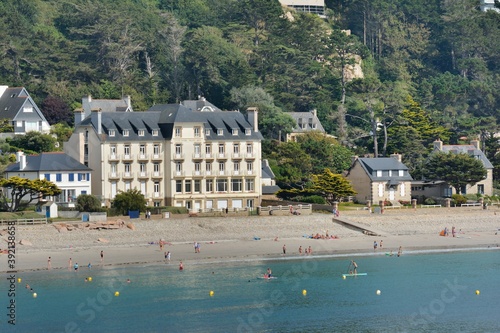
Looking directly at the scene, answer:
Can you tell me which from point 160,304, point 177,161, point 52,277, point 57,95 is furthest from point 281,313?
point 57,95

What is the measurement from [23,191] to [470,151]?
45210 millimetres

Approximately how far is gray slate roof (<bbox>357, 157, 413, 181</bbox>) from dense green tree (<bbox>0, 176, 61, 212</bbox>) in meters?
29.3

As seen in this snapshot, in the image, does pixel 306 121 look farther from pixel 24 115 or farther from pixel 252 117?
pixel 24 115

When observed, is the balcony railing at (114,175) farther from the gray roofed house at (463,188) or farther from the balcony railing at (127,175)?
the gray roofed house at (463,188)

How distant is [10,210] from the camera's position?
10206 cm

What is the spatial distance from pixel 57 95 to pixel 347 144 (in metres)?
29.8

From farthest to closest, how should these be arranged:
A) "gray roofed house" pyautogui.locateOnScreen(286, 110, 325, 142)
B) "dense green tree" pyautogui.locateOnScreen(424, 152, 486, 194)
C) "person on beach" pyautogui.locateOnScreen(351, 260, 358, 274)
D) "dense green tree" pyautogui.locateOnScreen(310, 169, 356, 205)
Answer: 1. "gray roofed house" pyautogui.locateOnScreen(286, 110, 325, 142)
2. "dense green tree" pyautogui.locateOnScreen(424, 152, 486, 194)
3. "dense green tree" pyautogui.locateOnScreen(310, 169, 356, 205)
4. "person on beach" pyautogui.locateOnScreen(351, 260, 358, 274)

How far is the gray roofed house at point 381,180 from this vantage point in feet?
390

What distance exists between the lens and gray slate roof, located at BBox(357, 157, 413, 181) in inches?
4705

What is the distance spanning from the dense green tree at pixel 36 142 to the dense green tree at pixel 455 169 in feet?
110

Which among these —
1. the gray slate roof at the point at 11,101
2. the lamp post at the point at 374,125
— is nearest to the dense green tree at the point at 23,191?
the gray slate roof at the point at 11,101

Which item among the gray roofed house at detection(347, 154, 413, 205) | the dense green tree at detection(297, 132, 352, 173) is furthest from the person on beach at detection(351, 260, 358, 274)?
the dense green tree at detection(297, 132, 352, 173)

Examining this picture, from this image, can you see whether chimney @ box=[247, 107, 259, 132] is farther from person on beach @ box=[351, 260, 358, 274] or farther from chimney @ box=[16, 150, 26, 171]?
person on beach @ box=[351, 260, 358, 274]

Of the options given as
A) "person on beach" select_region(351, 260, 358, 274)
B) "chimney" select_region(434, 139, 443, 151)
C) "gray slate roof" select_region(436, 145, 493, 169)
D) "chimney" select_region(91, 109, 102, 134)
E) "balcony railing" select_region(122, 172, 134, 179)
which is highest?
"chimney" select_region(91, 109, 102, 134)
